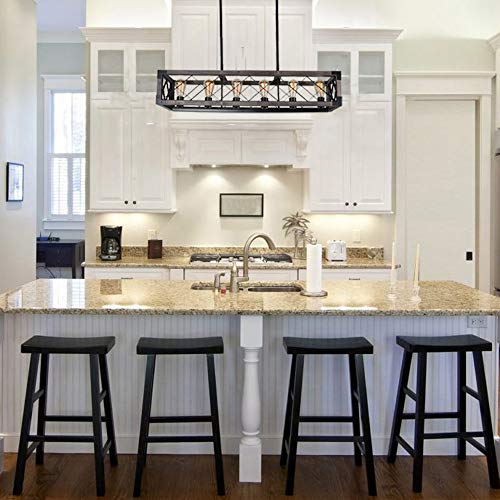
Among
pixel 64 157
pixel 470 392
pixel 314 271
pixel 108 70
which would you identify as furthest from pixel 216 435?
pixel 64 157

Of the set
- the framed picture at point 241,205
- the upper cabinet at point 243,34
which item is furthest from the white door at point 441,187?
the framed picture at point 241,205

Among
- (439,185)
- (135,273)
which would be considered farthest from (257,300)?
(439,185)

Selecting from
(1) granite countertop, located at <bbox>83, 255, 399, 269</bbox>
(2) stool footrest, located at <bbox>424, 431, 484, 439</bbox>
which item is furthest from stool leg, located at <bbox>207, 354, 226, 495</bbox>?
(1) granite countertop, located at <bbox>83, 255, 399, 269</bbox>

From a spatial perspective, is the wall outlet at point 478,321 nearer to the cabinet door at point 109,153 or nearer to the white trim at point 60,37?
the cabinet door at point 109,153

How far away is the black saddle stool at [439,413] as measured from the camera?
10.1 ft

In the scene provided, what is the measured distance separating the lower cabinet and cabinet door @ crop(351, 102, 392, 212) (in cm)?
63

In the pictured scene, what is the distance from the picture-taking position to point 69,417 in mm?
3301

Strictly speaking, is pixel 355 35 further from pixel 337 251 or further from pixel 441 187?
pixel 337 251

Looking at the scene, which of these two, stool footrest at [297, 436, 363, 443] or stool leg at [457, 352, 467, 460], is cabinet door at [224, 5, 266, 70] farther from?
stool footrest at [297, 436, 363, 443]

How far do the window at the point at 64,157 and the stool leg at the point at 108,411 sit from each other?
218 inches

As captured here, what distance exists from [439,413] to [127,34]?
155 inches

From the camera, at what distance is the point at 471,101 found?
575 cm

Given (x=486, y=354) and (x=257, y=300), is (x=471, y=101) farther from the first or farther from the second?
(x=257, y=300)

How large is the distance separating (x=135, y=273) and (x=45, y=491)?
2.49 meters
